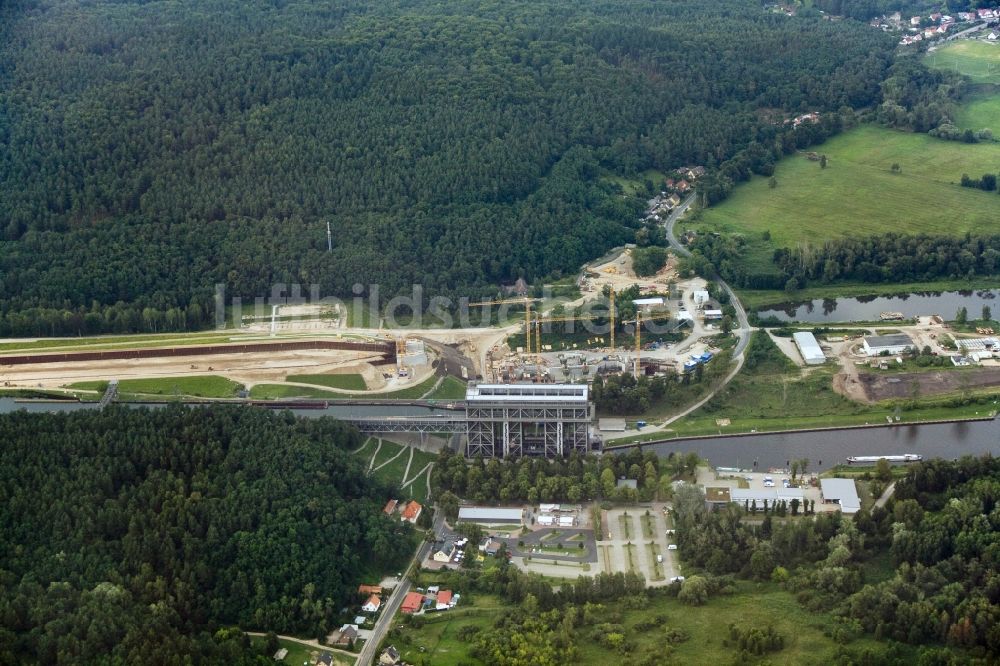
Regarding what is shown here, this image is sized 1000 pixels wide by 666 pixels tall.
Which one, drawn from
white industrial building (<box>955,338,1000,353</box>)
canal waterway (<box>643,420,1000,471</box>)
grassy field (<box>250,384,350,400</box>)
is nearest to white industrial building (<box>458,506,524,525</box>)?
canal waterway (<box>643,420,1000,471</box>)

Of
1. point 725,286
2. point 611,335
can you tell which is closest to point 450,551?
point 611,335

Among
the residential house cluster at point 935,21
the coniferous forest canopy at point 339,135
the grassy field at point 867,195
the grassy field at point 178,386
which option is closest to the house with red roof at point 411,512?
the grassy field at point 178,386

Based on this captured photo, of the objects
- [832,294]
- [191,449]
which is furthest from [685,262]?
[191,449]

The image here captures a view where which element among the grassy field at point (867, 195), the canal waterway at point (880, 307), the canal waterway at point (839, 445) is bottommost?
the canal waterway at point (839, 445)

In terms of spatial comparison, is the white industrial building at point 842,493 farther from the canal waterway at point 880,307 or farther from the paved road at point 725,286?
the canal waterway at point 880,307

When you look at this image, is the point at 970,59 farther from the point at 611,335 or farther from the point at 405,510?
the point at 405,510

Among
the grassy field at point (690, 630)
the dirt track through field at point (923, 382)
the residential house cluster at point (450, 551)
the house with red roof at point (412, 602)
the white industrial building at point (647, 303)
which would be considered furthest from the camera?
the white industrial building at point (647, 303)
